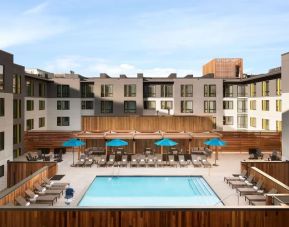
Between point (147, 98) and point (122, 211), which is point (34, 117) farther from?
point (122, 211)

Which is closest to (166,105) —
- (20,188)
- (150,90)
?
(150,90)

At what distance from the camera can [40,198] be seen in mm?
18297

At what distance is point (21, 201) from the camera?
16.6 metres

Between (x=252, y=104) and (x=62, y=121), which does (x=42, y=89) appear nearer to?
(x=62, y=121)

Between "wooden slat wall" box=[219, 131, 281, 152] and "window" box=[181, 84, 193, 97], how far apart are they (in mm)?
15946

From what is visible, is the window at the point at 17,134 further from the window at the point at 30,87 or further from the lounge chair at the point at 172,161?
the lounge chair at the point at 172,161

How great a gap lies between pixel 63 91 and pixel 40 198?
33.9 m

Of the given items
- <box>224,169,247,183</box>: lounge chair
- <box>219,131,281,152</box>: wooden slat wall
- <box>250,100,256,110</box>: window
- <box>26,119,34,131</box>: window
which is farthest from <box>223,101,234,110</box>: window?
<box>224,169,247,183</box>: lounge chair

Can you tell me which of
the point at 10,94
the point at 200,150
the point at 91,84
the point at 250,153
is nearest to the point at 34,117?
the point at 91,84

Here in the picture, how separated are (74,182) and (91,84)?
97.7 ft

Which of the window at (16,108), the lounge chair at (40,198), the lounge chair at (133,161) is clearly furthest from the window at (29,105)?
the lounge chair at (40,198)

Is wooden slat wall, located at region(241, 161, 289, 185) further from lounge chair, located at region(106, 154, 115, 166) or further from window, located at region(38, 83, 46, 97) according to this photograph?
window, located at region(38, 83, 46, 97)

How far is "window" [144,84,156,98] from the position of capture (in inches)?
2044

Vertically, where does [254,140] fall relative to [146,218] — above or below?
above
